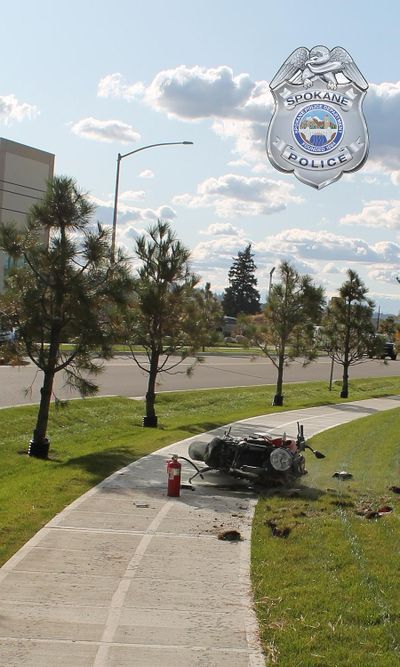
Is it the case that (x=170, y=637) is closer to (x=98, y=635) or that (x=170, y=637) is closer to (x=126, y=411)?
(x=98, y=635)

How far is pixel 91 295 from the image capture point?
16328 mm

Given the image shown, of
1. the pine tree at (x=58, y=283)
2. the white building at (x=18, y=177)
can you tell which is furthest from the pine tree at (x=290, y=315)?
the white building at (x=18, y=177)

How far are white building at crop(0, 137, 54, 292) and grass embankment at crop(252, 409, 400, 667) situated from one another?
169ft

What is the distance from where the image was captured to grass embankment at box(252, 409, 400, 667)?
6.10m

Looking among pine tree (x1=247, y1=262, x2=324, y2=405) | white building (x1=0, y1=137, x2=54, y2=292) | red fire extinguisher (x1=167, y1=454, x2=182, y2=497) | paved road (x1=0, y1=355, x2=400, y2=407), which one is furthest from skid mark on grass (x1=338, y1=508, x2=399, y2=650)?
white building (x1=0, y1=137, x2=54, y2=292)

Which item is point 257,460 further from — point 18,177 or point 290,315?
point 18,177

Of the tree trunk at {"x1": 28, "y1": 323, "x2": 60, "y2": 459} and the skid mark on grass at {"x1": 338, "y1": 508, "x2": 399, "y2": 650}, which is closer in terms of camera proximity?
the skid mark on grass at {"x1": 338, "y1": 508, "x2": 399, "y2": 650}

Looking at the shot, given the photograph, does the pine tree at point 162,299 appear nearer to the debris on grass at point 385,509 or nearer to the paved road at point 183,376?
the paved road at point 183,376

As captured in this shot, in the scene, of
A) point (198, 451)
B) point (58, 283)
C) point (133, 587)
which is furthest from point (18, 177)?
point (133, 587)

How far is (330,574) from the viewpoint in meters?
7.97

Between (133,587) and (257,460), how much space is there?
555 cm

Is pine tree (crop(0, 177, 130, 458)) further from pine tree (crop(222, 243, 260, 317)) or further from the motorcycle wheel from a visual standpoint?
pine tree (crop(222, 243, 260, 317))

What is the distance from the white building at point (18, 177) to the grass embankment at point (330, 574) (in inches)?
2033

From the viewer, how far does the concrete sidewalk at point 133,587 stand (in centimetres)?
609
